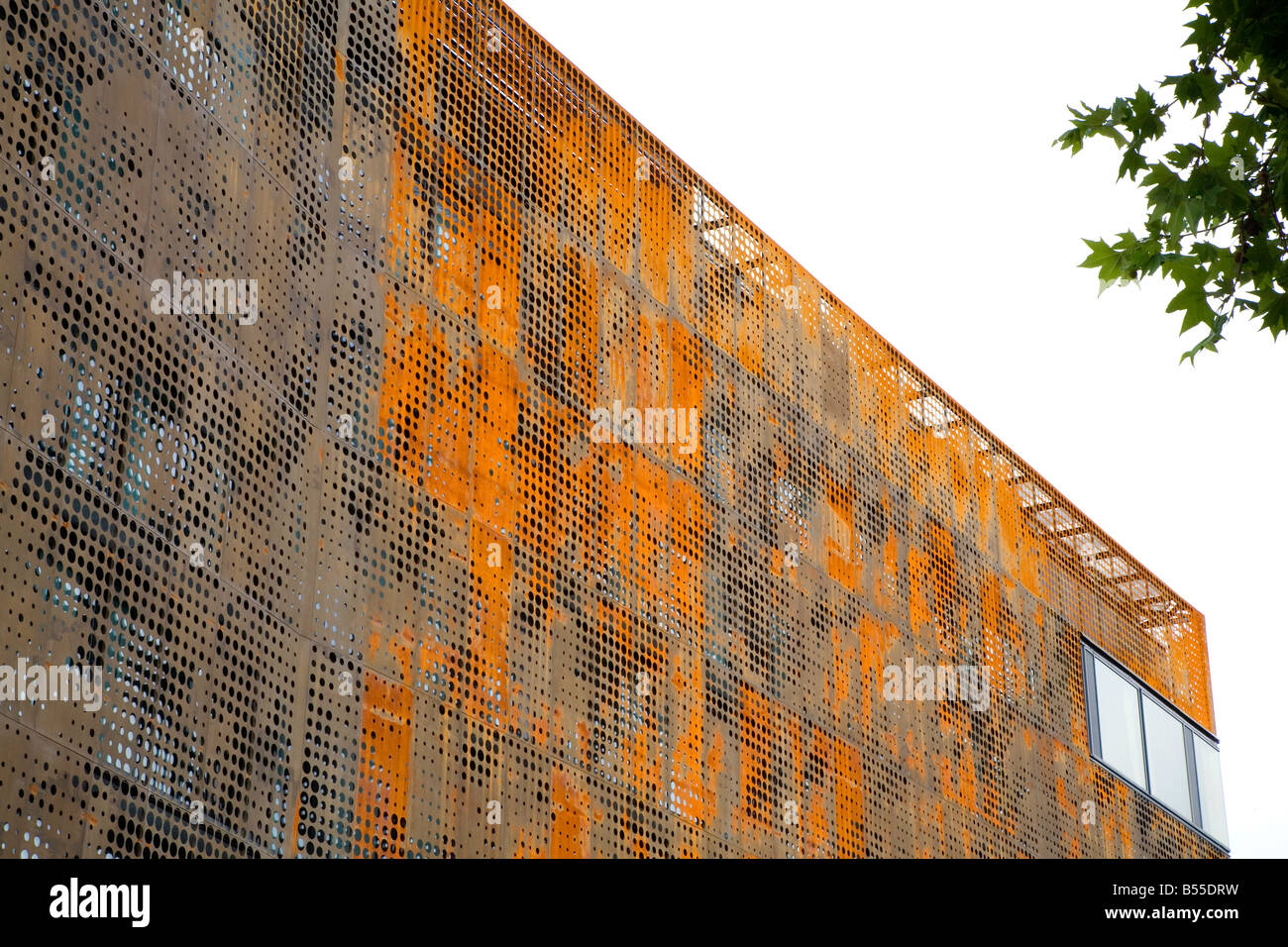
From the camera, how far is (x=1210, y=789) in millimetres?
26344

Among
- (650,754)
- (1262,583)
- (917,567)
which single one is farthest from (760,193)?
(650,754)

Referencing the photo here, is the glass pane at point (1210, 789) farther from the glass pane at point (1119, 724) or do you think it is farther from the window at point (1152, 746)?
the glass pane at point (1119, 724)

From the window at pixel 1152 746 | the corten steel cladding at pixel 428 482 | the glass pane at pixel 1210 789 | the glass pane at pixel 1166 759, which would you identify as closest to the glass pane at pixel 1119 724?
the window at pixel 1152 746

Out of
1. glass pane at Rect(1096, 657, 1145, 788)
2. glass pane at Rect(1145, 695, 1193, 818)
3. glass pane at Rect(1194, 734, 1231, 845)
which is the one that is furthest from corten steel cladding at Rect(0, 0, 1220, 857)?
glass pane at Rect(1194, 734, 1231, 845)

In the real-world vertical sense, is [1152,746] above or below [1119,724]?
below

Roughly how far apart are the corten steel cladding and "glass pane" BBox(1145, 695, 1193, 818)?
485cm

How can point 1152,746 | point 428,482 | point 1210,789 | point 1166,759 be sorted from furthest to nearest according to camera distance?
point 1210,789 → point 1166,759 → point 1152,746 → point 428,482

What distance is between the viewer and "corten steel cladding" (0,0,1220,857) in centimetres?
949

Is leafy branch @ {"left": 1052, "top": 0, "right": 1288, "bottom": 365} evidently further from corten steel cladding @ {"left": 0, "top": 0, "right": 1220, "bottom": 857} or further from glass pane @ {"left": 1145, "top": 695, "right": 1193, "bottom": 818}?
glass pane @ {"left": 1145, "top": 695, "right": 1193, "bottom": 818}

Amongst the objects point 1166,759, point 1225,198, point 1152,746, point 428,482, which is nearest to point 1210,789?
point 1166,759

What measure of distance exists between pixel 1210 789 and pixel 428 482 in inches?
726

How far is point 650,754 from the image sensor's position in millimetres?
14117

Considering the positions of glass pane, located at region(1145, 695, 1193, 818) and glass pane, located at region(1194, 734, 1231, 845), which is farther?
glass pane, located at region(1194, 734, 1231, 845)

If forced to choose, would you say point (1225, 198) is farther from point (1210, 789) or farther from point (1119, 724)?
point (1210, 789)
